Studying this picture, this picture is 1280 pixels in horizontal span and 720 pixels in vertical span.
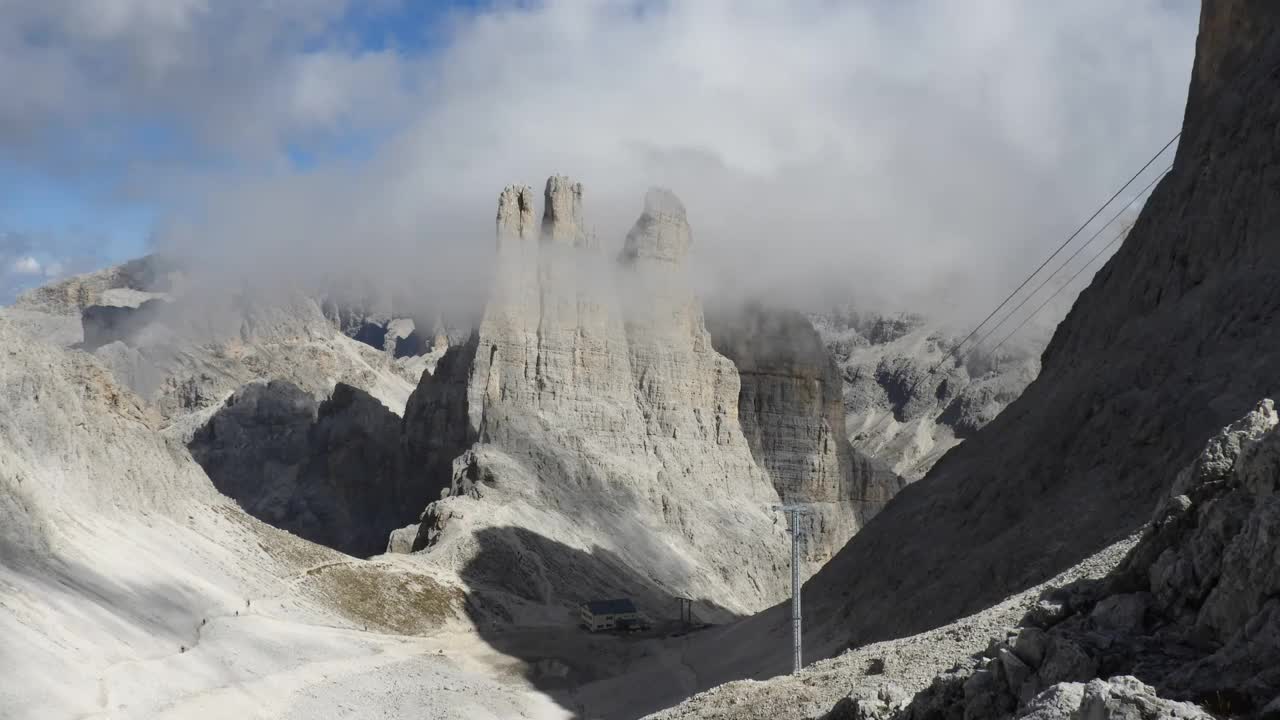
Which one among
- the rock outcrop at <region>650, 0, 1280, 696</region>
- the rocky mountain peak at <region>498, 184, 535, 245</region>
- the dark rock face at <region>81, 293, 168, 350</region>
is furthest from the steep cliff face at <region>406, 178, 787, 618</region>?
the dark rock face at <region>81, 293, 168, 350</region>

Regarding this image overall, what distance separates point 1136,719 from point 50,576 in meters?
41.6

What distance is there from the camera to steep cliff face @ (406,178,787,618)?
88.0 meters

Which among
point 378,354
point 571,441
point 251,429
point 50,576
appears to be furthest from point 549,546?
point 378,354

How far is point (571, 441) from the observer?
9606cm

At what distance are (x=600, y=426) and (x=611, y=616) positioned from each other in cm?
2902

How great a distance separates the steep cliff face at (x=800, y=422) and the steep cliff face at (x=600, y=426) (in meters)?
7.12

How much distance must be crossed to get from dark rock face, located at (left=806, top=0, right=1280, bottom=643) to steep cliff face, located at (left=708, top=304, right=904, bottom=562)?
57446mm

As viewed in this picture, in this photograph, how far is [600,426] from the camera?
99.6 metres

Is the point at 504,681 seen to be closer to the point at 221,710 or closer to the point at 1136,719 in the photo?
the point at 221,710

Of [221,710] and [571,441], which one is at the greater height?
[571,441]

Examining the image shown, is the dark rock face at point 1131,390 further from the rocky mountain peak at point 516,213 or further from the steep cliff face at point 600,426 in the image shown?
the rocky mountain peak at point 516,213

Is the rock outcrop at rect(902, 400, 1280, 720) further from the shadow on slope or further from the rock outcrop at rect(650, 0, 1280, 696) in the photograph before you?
the shadow on slope

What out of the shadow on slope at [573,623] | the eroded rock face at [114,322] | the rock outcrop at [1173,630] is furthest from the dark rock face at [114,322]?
the rock outcrop at [1173,630]

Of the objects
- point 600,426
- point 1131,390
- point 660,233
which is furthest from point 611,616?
point 660,233
